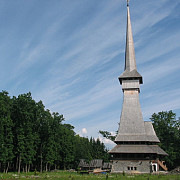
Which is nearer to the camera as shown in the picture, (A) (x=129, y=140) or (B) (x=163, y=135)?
(A) (x=129, y=140)

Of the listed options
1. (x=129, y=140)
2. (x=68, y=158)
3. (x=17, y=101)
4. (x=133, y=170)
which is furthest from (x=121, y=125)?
(x=68, y=158)

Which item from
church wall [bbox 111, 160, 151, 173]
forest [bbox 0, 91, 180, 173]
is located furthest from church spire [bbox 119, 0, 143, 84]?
forest [bbox 0, 91, 180, 173]

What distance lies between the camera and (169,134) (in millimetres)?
60969

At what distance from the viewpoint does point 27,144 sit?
45.3 meters

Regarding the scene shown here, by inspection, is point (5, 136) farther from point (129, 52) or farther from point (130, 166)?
point (129, 52)

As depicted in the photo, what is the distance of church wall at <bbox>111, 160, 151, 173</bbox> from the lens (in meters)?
38.4

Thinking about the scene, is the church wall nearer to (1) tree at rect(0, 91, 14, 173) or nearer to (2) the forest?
(2) the forest

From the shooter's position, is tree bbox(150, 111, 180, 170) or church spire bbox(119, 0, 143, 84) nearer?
church spire bbox(119, 0, 143, 84)

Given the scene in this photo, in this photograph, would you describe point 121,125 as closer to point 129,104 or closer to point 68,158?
point 129,104

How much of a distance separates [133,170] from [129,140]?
4.90m

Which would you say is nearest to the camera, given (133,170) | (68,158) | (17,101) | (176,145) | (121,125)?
(133,170)

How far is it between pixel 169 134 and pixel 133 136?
23.7 meters

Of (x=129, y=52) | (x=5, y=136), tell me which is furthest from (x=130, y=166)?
(x=129, y=52)

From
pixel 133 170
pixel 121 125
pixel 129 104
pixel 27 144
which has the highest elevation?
pixel 129 104
